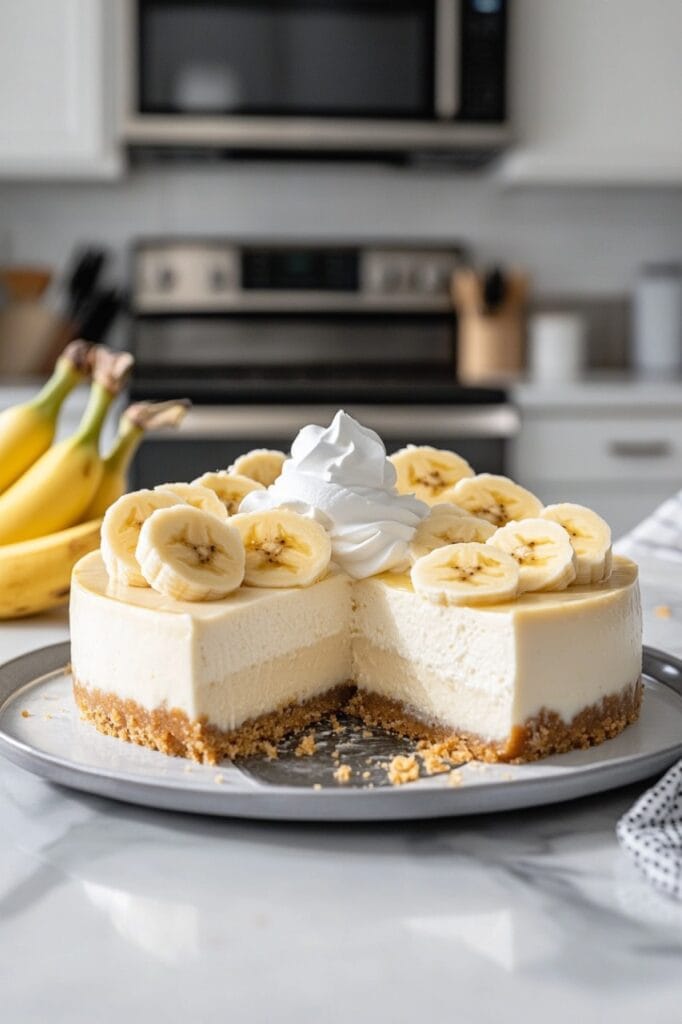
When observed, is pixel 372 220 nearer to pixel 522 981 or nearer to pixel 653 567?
pixel 653 567

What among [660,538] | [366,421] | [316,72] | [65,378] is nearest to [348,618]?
[65,378]

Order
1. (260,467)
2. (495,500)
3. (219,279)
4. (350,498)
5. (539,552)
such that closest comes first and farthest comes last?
1. (539,552)
2. (350,498)
3. (495,500)
4. (260,467)
5. (219,279)

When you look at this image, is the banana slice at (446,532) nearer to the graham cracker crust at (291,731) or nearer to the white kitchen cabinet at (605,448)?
the graham cracker crust at (291,731)

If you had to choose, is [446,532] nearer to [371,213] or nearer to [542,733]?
[542,733]

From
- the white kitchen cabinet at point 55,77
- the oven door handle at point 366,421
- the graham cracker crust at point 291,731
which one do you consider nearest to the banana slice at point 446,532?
the graham cracker crust at point 291,731

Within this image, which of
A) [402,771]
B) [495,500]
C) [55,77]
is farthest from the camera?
[55,77]

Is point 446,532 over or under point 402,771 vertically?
over

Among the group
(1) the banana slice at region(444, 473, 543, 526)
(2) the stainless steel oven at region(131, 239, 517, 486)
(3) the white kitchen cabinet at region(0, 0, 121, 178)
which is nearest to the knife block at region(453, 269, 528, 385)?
(2) the stainless steel oven at region(131, 239, 517, 486)
